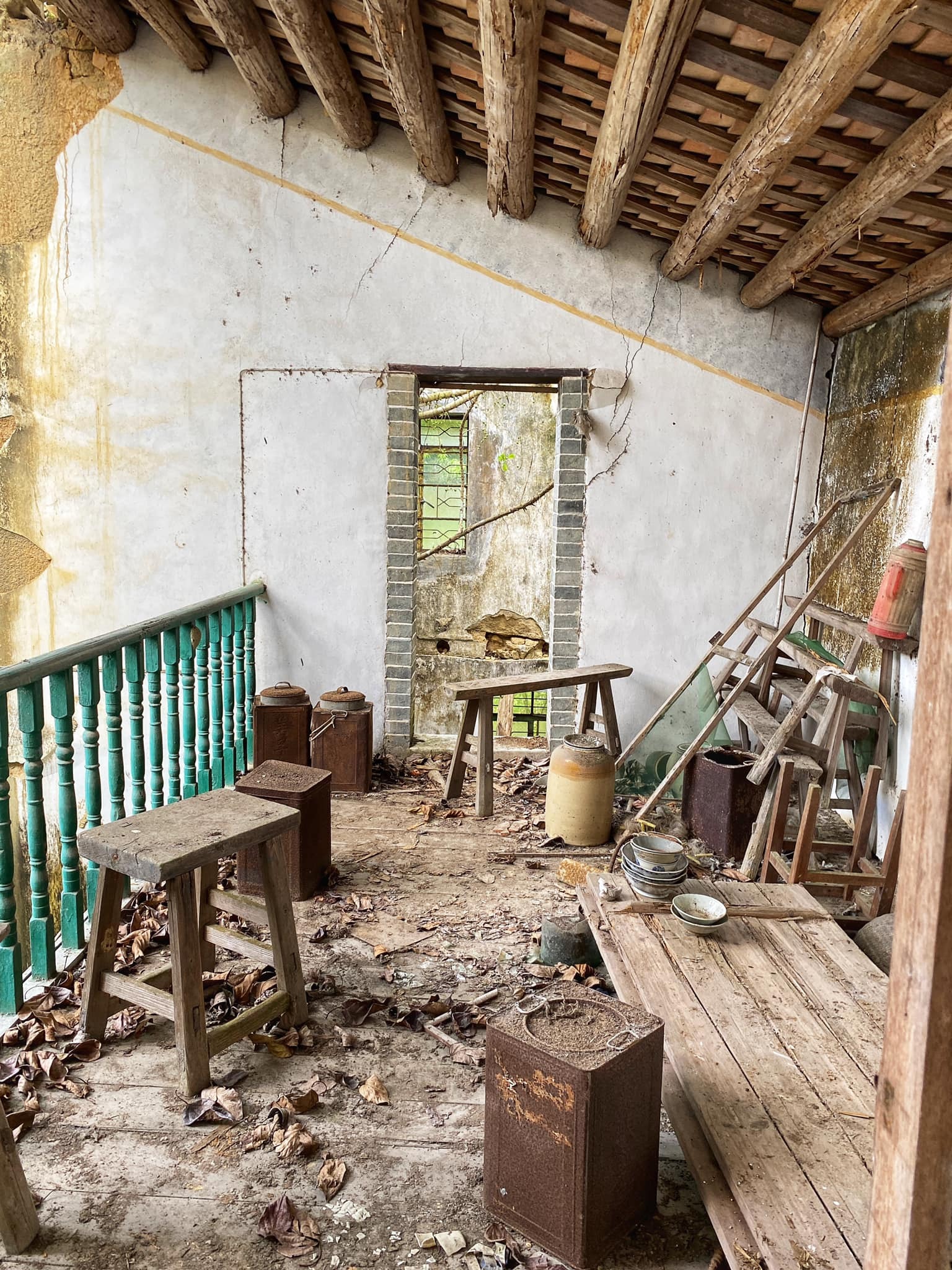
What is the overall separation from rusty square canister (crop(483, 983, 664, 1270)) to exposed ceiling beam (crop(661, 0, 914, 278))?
2871 millimetres

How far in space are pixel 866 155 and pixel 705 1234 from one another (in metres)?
4.00

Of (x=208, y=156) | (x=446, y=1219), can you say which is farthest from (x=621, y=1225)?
(x=208, y=156)

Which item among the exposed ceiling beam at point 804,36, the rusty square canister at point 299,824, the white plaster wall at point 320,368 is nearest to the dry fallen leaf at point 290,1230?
the rusty square canister at point 299,824

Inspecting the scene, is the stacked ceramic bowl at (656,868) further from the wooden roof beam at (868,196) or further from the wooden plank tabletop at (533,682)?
the wooden roof beam at (868,196)

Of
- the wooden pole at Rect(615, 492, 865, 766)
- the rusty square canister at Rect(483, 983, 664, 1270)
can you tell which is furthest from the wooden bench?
the rusty square canister at Rect(483, 983, 664, 1270)

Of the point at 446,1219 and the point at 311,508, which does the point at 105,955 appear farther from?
the point at 311,508

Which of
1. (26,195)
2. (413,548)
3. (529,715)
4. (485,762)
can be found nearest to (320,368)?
Result: (413,548)

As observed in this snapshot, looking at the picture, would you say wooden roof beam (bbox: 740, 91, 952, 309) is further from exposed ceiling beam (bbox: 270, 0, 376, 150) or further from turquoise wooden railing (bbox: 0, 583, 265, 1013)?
turquoise wooden railing (bbox: 0, 583, 265, 1013)

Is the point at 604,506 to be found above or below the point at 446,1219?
above

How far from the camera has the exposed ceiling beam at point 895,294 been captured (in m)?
4.43

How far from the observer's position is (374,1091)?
287cm

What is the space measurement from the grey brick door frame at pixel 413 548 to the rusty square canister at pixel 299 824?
6.80 feet

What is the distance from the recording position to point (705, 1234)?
233 centimetres

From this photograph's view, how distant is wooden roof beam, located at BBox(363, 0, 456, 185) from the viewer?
3838 millimetres
